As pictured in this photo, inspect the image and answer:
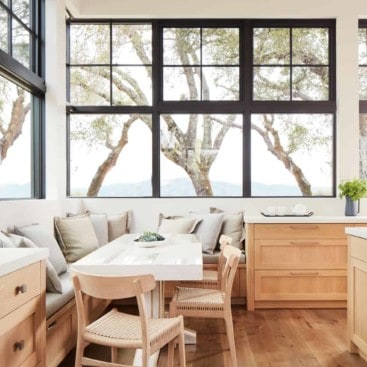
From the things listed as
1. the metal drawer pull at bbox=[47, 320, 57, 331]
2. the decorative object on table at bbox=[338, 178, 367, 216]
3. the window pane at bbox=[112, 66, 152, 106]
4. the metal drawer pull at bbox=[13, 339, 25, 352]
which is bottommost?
the metal drawer pull at bbox=[47, 320, 57, 331]

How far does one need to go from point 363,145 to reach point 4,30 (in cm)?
397

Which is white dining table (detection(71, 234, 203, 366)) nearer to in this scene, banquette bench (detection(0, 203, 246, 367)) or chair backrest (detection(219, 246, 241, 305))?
chair backrest (detection(219, 246, 241, 305))

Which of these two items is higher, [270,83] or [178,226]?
[270,83]

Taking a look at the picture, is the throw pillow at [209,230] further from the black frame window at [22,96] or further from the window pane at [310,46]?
the window pane at [310,46]

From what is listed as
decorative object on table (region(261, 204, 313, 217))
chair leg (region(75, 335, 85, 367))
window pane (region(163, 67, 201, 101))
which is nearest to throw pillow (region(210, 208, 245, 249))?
decorative object on table (region(261, 204, 313, 217))

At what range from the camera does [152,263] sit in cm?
242

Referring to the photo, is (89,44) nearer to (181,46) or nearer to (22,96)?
(181,46)

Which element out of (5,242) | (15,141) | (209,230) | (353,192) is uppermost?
(15,141)

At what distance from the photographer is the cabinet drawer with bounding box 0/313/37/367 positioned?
1.75 meters

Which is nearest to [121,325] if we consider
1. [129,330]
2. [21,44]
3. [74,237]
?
[129,330]

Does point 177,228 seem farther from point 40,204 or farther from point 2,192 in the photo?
point 2,192

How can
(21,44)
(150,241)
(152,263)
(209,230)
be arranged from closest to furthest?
(152,263)
(150,241)
(21,44)
(209,230)

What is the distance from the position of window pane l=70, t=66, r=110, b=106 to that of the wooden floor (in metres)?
2.78

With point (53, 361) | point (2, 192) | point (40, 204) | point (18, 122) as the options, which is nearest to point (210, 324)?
point (53, 361)
